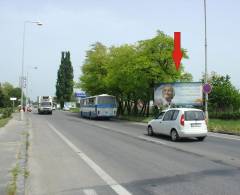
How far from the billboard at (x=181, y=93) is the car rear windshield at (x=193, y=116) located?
19547mm

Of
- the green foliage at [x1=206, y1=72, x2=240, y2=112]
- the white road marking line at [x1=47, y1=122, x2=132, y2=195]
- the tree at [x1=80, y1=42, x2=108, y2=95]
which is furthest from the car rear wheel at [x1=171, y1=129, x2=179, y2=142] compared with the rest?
the tree at [x1=80, y1=42, x2=108, y2=95]

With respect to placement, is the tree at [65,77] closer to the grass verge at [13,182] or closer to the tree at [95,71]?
the tree at [95,71]

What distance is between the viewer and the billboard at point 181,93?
38.6 m

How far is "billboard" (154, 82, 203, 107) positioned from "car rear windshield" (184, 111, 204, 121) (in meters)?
19.5

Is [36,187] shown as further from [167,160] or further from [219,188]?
[167,160]

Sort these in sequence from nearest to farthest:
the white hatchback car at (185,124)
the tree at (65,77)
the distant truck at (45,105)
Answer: the white hatchback car at (185,124) → the distant truck at (45,105) → the tree at (65,77)

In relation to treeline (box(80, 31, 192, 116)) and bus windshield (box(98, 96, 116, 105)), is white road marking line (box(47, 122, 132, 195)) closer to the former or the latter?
treeline (box(80, 31, 192, 116))

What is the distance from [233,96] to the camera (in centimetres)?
5528

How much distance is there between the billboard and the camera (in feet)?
127

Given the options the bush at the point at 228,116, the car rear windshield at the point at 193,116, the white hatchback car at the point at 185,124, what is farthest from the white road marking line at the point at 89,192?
the bush at the point at 228,116

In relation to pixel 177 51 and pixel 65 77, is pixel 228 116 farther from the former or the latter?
pixel 65 77

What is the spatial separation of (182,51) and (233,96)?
17.3 m

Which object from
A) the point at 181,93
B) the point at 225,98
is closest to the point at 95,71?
the point at 225,98

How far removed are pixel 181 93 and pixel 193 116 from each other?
65.6ft
